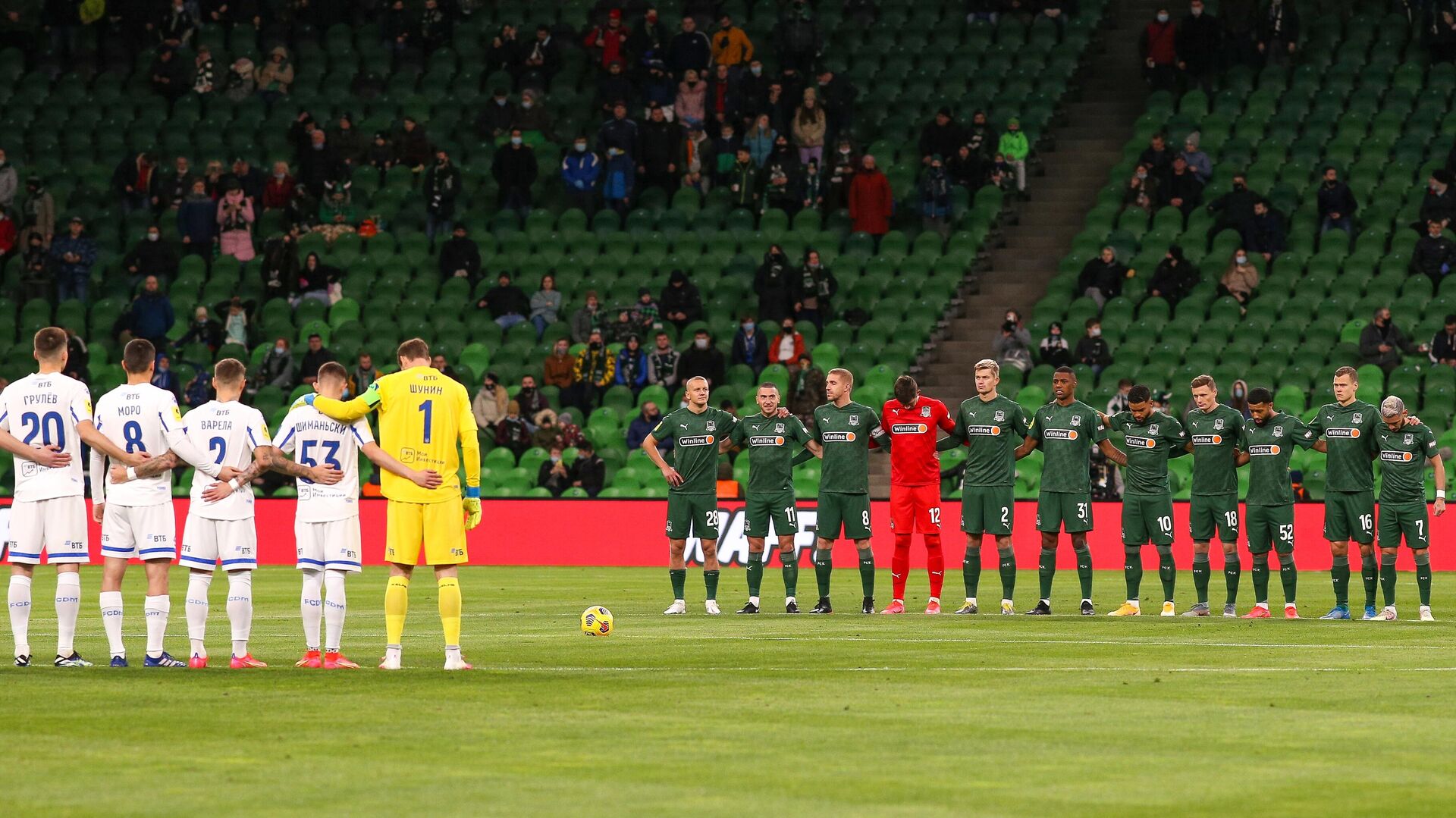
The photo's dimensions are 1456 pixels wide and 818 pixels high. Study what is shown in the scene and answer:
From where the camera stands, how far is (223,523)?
48.5ft

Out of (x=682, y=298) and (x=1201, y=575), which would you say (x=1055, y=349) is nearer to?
(x=682, y=298)

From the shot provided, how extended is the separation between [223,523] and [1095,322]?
2048 cm

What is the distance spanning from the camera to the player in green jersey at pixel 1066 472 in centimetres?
2097

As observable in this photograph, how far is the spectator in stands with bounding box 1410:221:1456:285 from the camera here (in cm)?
3269

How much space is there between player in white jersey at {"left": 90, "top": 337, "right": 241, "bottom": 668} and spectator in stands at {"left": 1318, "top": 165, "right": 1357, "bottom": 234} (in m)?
24.3

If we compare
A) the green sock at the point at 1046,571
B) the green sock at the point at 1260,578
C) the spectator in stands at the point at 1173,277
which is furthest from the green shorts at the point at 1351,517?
the spectator in stands at the point at 1173,277

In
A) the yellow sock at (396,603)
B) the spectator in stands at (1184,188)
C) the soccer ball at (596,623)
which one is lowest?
the soccer ball at (596,623)

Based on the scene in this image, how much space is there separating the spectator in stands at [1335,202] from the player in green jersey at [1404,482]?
1465 cm

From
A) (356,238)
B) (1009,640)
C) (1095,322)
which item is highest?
(356,238)

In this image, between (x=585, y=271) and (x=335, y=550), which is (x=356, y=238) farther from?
(x=335, y=550)

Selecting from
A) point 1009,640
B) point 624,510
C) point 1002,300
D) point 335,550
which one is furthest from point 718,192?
point 335,550

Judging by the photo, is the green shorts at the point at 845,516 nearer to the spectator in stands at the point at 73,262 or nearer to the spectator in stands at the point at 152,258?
the spectator in stands at the point at 152,258

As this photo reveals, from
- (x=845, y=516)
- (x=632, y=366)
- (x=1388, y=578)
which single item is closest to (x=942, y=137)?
(x=632, y=366)

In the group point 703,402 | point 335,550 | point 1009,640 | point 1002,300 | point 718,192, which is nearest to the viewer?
point 335,550
